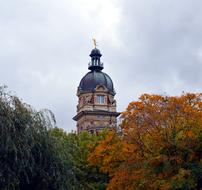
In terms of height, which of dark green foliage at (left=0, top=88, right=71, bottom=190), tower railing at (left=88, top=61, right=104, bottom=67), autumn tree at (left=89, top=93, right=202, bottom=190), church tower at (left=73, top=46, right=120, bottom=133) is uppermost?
tower railing at (left=88, top=61, right=104, bottom=67)

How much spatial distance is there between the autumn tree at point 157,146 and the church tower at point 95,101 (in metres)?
43.4

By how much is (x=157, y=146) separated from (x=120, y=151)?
14.7 ft

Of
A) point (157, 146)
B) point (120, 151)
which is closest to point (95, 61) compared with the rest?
point (120, 151)

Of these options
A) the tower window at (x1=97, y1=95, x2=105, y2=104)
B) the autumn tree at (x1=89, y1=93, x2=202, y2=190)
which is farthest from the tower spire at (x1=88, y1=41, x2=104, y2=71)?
the autumn tree at (x1=89, y1=93, x2=202, y2=190)

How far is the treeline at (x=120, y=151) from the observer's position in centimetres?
2103

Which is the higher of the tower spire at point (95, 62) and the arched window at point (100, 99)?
the tower spire at point (95, 62)

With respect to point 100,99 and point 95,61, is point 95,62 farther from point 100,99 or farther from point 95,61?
point 100,99

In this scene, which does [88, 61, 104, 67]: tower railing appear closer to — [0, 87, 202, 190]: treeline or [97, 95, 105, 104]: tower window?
[97, 95, 105, 104]: tower window

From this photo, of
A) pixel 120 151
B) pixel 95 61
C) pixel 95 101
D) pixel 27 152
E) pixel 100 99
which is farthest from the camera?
pixel 95 61

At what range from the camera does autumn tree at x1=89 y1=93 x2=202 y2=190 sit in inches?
1198

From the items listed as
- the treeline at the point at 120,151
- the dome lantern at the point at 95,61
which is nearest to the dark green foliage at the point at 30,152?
the treeline at the point at 120,151

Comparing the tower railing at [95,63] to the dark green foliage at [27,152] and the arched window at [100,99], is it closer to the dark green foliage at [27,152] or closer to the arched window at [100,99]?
the arched window at [100,99]

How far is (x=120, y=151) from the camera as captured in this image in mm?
35062

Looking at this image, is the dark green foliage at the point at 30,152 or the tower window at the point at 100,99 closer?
the dark green foliage at the point at 30,152
